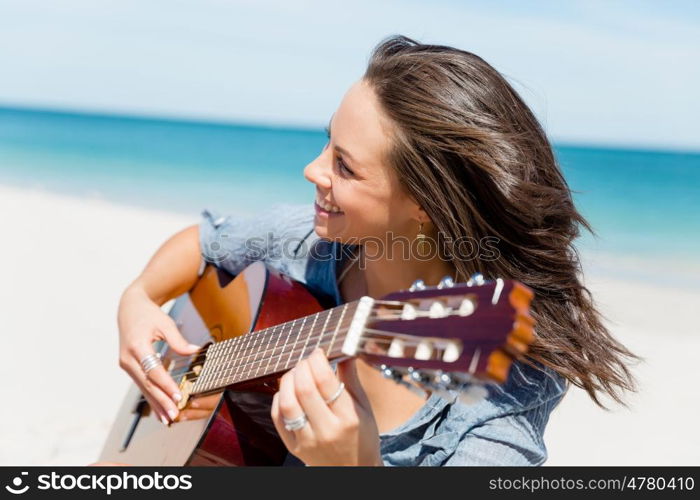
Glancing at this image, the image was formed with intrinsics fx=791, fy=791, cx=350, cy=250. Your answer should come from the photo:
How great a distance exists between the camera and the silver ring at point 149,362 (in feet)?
7.32

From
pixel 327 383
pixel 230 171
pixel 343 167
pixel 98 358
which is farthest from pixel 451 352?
pixel 230 171

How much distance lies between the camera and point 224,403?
191 cm

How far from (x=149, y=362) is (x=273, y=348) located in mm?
661

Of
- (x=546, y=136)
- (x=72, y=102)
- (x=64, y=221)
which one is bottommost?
(x=72, y=102)

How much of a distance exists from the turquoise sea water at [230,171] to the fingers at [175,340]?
3.74 meters

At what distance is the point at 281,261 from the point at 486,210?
73cm

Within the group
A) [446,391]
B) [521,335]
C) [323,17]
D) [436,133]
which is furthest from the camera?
[323,17]

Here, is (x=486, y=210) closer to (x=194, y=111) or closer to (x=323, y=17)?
(x=323, y=17)

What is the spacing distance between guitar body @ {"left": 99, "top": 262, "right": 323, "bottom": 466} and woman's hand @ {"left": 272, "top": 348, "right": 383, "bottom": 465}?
0.28m

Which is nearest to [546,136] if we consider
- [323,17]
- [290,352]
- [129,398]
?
[290,352]

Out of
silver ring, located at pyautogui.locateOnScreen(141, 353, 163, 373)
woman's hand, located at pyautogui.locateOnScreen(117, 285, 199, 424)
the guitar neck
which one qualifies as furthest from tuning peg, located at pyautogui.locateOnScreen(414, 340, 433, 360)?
silver ring, located at pyautogui.locateOnScreen(141, 353, 163, 373)

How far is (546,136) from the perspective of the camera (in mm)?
1977

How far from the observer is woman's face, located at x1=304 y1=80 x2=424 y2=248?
1.89 m

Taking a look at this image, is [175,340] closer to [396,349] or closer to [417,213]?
[417,213]
